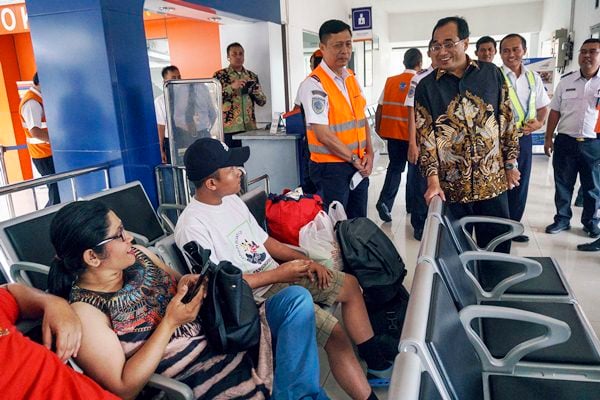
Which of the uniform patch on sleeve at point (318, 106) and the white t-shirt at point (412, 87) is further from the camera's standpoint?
the white t-shirt at point (412, 87)

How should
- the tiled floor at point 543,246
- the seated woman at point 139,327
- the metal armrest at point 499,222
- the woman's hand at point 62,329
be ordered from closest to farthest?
the woman's hand at point 62,329, the seated woman at point 139,327, the metal armrest at point 499,222, the tiled floor at point 543,246

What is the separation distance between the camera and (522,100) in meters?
3.39

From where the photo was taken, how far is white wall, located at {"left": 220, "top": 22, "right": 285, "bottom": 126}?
556cm

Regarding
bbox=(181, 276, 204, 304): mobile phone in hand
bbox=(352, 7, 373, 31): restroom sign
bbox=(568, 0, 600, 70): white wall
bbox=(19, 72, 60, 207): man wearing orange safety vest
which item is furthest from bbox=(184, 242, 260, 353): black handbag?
bbox=(352, 7, 373, 31): restroom sign

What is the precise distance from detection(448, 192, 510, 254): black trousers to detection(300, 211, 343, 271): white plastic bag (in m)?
0.56

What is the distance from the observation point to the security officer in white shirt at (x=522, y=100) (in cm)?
331

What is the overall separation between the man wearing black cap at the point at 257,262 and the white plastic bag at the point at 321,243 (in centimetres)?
14

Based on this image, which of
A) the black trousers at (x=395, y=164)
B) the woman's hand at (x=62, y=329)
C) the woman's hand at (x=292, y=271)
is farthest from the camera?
the black trousers at (x=395, y=164)

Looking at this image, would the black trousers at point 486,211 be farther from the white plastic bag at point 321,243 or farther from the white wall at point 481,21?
the white wall at point 481,21

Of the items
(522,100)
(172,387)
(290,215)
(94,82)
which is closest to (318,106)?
(290,215)

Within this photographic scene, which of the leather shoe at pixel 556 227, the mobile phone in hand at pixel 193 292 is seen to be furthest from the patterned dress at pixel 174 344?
the leather shoe at pixel 556 227

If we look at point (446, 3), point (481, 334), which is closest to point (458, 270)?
point (481, 334)

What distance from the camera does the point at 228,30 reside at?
5648 millimetres

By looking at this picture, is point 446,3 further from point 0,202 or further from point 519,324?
point 519,324
